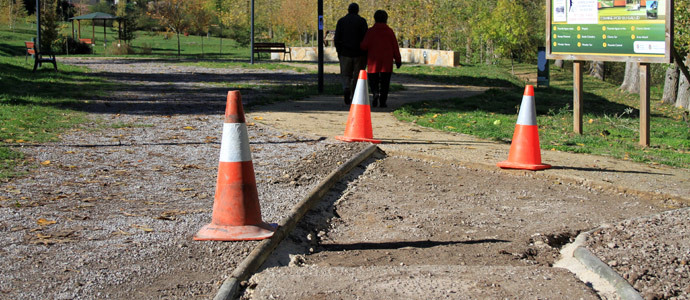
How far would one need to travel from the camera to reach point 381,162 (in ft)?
25.7

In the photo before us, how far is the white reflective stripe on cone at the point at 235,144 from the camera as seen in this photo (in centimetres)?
498

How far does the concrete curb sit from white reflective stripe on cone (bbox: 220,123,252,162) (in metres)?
2.18

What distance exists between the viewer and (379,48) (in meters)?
12.3

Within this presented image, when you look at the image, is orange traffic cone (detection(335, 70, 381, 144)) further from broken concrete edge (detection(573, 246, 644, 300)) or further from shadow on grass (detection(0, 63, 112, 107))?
shadow on grass (detection(0, 63, 112, 107))

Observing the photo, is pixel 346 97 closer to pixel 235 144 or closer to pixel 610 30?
pixel 610 30

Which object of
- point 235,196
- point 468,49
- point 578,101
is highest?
point 468,49

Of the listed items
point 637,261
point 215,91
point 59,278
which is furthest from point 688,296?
point 215,91

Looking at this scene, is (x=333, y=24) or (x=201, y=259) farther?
(x=333, y=24)

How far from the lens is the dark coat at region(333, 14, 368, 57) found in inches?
492

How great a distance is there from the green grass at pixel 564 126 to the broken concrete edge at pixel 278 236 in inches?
109

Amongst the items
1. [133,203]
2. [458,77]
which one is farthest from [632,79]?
[133,203]

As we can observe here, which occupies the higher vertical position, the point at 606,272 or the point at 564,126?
the point at 564,126

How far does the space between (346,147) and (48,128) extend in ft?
14.1

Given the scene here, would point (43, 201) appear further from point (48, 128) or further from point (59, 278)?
point (48, 128)
